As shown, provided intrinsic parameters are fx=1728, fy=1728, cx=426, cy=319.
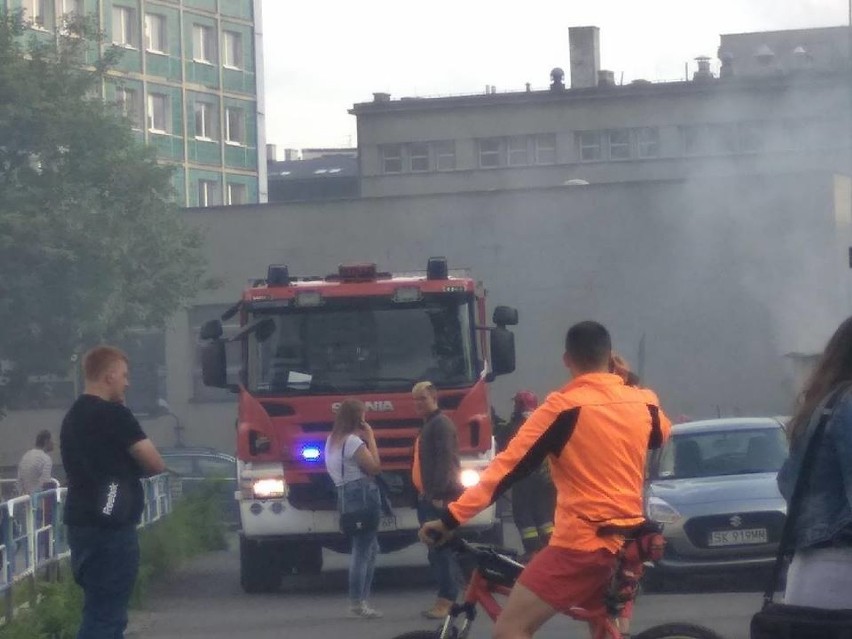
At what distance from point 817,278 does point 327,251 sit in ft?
41.3

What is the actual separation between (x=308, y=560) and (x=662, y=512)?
4106 millimetres

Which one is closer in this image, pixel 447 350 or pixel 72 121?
pixel 447 350

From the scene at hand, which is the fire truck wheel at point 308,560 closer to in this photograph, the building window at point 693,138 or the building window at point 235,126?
the building window at point 693,138

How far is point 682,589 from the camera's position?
1430cm

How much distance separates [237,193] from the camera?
75000 millimetres

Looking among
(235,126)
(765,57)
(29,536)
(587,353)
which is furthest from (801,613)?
(765,57)

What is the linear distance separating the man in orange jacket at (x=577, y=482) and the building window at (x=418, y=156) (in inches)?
2581

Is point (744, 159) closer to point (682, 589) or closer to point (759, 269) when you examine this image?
point (759, 269)

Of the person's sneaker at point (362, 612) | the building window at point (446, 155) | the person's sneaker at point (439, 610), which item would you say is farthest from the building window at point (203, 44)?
the person's sneaker at point (439, 610)

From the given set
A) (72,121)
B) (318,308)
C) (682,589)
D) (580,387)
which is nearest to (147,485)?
(318,308)

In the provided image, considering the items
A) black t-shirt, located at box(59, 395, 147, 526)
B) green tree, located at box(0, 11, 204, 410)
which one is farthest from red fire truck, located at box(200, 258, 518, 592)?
green tree, located at box(0, 11, 204, 410)

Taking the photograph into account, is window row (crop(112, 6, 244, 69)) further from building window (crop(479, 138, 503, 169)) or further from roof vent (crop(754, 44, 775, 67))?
roof vent (crop(754, 44, 775, 67))

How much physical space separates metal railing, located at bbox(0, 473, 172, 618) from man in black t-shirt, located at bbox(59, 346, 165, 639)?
7.92ft

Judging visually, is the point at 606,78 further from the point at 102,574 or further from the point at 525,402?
the point at 102,574
